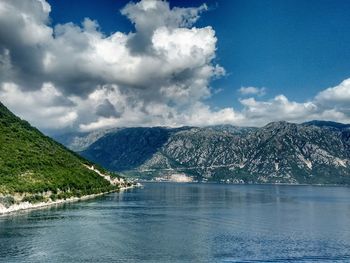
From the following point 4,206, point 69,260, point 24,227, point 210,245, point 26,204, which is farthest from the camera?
point 26,204

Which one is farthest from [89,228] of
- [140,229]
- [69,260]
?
[69,260]

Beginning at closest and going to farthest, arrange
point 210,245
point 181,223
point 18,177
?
point 210,245 < point 181,223 < point 18,177

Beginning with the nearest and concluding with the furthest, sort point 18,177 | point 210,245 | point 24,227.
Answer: point 210,245 < point 24,227 < point 18,177

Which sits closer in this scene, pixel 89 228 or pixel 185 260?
pixel 185 260

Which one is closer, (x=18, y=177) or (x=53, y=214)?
(x=53, y=214)

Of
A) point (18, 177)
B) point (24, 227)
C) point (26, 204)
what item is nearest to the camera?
point (24, 227)

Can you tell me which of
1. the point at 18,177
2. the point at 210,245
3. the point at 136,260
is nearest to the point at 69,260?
the point at 136,260

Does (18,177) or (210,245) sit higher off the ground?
(18,177)

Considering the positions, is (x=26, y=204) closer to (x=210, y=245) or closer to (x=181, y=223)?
(x=181, y=223)

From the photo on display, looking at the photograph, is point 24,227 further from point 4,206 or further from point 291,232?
point 291,232
